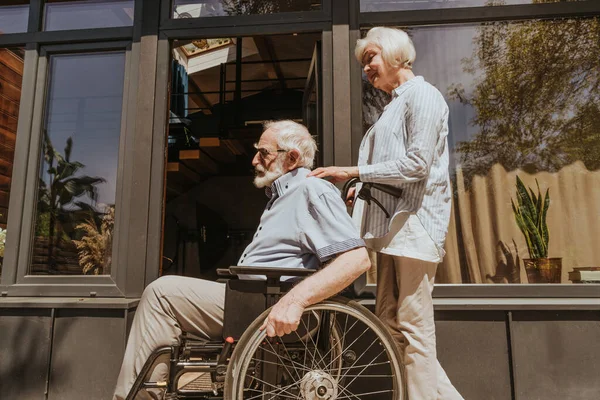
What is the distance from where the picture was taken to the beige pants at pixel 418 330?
174 cm

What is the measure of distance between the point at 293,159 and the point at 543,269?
1.76 meters

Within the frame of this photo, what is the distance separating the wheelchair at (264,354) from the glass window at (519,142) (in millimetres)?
1268

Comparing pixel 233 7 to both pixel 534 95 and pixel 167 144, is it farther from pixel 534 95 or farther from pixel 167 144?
pixel 534 95

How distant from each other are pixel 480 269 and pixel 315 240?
151 cm

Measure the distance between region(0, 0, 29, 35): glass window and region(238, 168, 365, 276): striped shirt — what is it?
2545mm

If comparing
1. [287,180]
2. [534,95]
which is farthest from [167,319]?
[534,95]

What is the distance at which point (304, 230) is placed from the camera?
1667mm

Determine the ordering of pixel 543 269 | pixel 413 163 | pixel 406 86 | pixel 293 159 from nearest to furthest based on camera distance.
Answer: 1. pixel 413 163
2. pixel 293 159
3. pixel 406 86
4. pixel 543 269

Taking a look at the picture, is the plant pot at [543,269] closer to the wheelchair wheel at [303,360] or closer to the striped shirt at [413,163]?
the striped shirt at [413,163]

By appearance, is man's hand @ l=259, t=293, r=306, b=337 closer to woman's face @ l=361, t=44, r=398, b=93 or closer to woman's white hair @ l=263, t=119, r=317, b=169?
woman's white hair @ l=263, t=119, r=317, b=169

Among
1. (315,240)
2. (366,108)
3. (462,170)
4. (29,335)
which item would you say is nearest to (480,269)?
(462,170)

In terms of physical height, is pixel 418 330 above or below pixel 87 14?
below

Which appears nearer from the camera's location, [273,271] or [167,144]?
[273,271]

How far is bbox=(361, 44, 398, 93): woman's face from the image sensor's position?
2061mm
